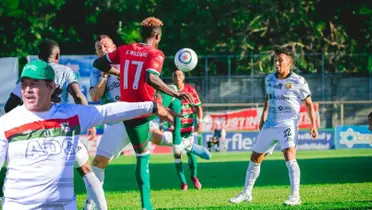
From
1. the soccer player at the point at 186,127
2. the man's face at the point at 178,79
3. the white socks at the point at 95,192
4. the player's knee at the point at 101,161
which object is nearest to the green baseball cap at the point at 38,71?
the white socks at the point at 95,192

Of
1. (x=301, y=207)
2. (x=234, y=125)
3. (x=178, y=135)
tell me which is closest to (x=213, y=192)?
(x=178, y=135)

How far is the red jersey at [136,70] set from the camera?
32.6 ft

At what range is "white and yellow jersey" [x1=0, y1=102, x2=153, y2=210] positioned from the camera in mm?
6078

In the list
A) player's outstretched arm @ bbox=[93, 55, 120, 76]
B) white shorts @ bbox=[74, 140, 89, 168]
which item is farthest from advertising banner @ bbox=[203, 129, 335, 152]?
white shorts @ bbox=[74, 140, 89, 168]

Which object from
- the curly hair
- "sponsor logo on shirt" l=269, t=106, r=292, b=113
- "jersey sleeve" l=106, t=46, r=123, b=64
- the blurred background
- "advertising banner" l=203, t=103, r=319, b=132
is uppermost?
the blurred background

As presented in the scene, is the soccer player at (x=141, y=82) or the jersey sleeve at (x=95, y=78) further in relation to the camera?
the jersey sleeve at (x=95, y=78)

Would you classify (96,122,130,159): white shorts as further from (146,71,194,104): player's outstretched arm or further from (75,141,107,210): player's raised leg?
(75,141,107,210): player's raised leg

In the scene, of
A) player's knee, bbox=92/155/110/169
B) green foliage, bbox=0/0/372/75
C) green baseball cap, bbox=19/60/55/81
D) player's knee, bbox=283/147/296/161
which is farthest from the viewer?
green foliage, bbox=0/0/372/75

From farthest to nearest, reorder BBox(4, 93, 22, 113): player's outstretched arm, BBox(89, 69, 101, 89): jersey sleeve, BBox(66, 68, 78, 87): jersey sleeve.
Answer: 1. BBox(89, 69, 101, 89): jersey sleeve
2. BBox(4, 93, 22, 113): player's outstretched arm
3. BBox(66, 68, 78, 87): jersey sleeve

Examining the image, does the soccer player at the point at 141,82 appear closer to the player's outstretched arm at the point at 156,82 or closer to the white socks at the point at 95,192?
the player's outstretched arm at the point at 156,82

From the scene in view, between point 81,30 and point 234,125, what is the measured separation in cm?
1795

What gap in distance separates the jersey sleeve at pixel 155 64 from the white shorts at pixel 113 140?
1.10 metres

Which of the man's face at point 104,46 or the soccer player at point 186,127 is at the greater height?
the man's face at point 104,46

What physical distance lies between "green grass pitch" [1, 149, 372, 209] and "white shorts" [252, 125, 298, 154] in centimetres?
79
